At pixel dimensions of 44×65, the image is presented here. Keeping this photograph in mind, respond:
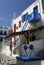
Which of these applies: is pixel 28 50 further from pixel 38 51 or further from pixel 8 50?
pixel 8 50

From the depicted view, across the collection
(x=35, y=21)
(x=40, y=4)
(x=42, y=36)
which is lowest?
(x=42, y=36)

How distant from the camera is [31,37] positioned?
89.3 ft

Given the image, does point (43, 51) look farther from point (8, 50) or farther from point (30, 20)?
point (8, 50)

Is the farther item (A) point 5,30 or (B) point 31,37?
(A) point 5,30

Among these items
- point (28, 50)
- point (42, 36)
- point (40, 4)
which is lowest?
point (28, 50)

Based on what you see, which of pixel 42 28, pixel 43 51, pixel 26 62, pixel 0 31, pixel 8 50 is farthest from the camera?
pixel 0 31

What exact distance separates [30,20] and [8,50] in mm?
13663

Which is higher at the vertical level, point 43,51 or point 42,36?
point 42,36

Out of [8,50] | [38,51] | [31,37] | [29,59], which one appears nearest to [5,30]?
[8,50]

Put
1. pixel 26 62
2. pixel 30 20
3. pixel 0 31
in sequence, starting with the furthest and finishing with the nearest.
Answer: pixel 0 31, pixel 30 20, pixel 26 62

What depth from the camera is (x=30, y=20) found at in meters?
25.7

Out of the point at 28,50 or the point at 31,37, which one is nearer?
the point at 28,50

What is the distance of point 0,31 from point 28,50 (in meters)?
44.8

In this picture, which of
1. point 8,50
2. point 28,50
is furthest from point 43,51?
point 8,50
